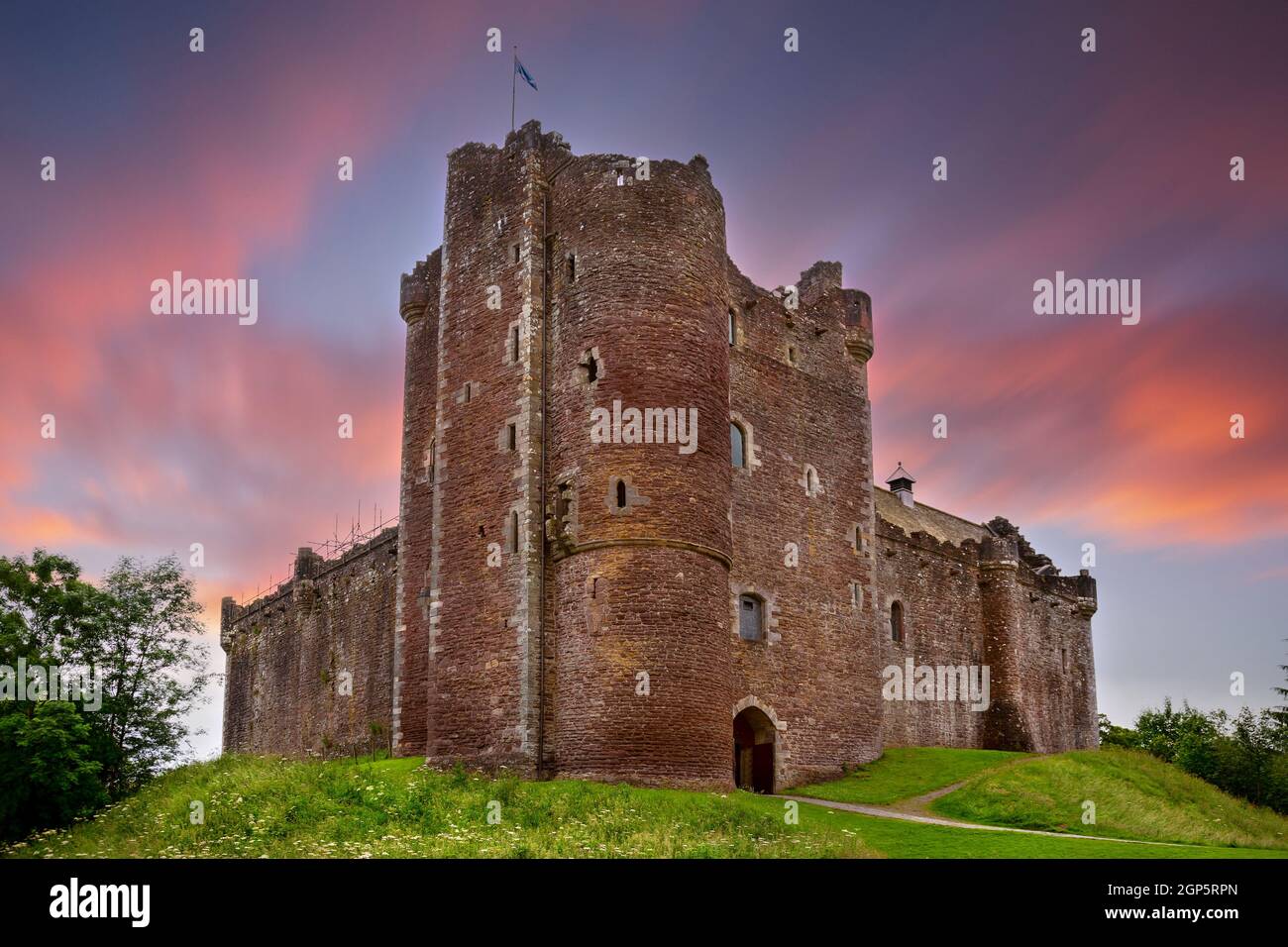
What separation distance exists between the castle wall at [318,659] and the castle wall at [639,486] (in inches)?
490

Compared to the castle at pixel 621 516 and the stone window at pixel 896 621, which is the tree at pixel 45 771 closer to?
the castle at pixel 621 516

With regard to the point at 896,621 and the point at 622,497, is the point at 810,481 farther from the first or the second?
the point at 622,497


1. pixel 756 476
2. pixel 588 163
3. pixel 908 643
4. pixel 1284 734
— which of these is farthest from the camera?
pixel 1284 734

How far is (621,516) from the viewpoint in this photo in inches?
1082

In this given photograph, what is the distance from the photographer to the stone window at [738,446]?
33969mm

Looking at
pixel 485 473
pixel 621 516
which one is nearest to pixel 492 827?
pixel 621 516

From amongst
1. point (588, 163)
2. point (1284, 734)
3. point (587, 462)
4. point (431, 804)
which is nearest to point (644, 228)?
point (588, 163)

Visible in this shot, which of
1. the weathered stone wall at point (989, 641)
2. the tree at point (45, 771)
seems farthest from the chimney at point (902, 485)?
the tree at point (45, 771)

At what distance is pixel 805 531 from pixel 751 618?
3946 mm

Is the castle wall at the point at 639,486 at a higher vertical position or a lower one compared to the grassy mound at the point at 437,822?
higher

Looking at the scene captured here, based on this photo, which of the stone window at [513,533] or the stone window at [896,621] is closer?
the stone window at [513,533]
